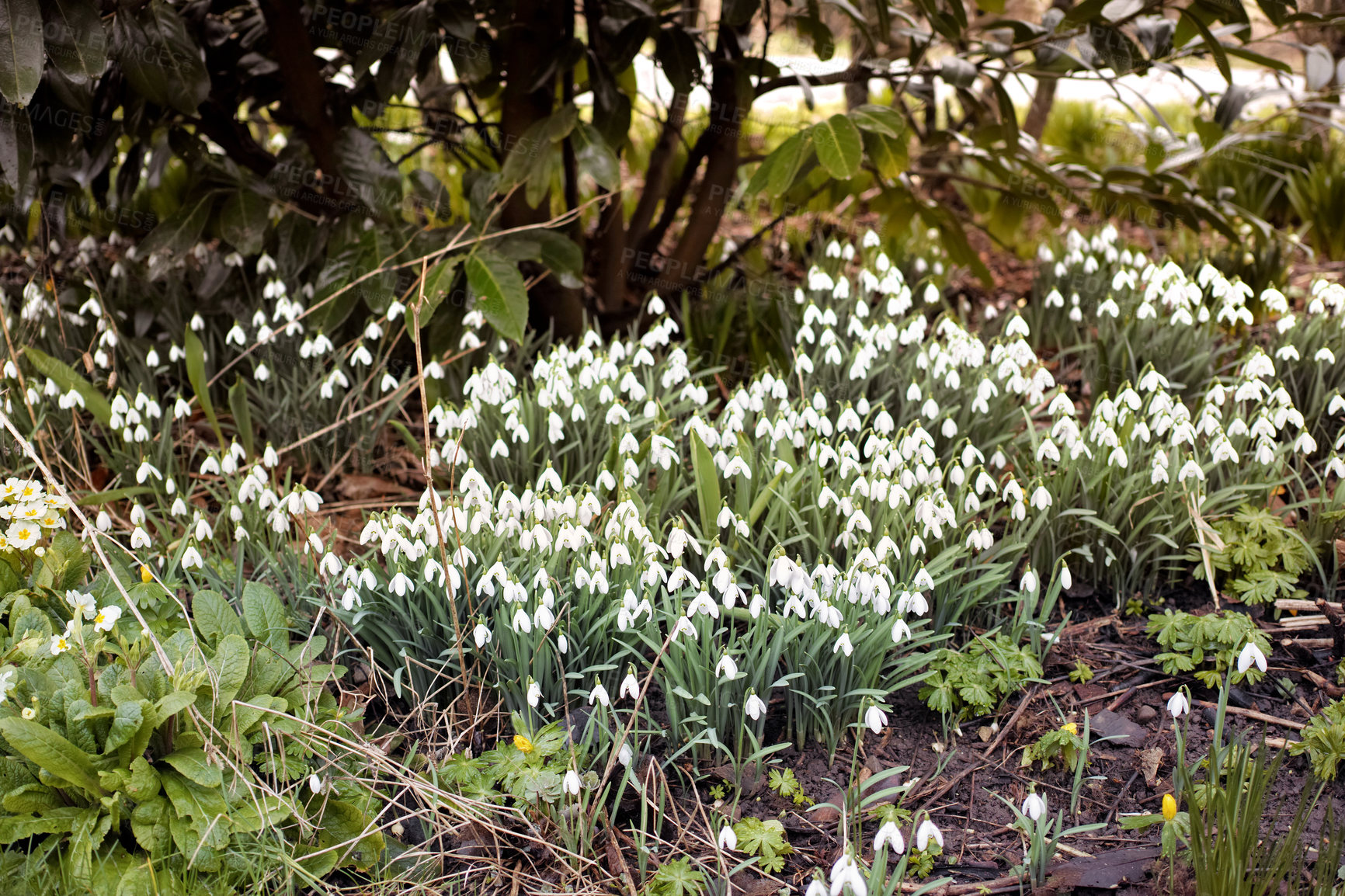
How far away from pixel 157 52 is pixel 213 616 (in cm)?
161

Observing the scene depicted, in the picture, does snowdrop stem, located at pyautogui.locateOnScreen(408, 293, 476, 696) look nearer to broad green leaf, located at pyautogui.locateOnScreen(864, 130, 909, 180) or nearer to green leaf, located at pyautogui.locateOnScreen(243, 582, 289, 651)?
green leaf, located at pyautogui.locateOnScreen(243, 582, 289, 651)

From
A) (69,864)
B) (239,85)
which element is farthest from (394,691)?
(239,85)

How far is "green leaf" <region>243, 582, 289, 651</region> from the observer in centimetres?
205

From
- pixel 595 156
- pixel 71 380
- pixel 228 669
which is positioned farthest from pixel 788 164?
pixel 71 380

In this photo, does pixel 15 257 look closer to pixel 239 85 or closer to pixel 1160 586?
pixel 239 85

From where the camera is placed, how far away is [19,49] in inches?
83.4

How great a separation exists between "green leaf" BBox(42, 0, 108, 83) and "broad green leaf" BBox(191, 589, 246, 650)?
1264mm

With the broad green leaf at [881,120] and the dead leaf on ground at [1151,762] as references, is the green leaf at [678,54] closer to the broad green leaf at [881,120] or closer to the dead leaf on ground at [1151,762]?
the broad green leaf at [881,120]

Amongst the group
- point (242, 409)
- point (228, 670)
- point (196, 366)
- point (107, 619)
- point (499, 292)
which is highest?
point (499, 292)

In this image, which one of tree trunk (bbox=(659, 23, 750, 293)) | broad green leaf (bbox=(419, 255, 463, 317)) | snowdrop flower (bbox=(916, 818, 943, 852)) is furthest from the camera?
tree trunk (bbox=(659, 23, 750, 293))

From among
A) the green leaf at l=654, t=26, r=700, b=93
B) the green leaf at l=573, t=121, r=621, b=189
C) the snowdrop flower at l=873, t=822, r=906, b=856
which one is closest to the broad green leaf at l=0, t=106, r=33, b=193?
the green leaf at l=573, t=121, r=621, b=189

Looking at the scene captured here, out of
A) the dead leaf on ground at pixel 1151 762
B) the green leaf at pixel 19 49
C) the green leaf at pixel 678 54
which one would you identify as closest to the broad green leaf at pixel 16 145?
the green leaf at pixel 19 49

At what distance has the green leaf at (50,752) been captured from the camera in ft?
5.22

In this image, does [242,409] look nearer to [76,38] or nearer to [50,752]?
[76,38]
